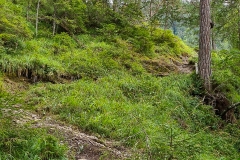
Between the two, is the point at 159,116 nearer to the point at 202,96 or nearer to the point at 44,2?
the point at 202,96

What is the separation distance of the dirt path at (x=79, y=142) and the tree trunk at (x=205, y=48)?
556cm

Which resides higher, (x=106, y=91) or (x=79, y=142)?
(x=106, y=91)

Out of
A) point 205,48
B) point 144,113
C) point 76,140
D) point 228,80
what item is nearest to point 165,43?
point 205,48

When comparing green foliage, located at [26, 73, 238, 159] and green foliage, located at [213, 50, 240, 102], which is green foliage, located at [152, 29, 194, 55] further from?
green foliage, located at [26, 73, 238, 159]

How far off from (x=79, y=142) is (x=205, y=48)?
257 inches

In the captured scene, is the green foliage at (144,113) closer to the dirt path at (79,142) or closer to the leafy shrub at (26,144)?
the dirt path at (79,142)

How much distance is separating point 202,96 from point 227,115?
106 centimetres

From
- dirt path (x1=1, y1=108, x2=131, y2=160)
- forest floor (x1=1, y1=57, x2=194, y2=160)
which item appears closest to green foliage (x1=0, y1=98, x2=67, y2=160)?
forest floor (x1=1, y1=57, x2=194, y2=160)

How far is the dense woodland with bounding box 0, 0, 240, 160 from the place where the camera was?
13.7 ft

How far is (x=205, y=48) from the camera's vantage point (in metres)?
9.42

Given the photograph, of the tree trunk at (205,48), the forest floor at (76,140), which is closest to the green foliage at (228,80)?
the tree trunk at (205,48)

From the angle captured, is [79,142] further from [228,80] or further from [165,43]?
[165,43]

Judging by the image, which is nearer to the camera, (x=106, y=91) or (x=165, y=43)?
(x=106, y=91)

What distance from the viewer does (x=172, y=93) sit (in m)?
8.36
